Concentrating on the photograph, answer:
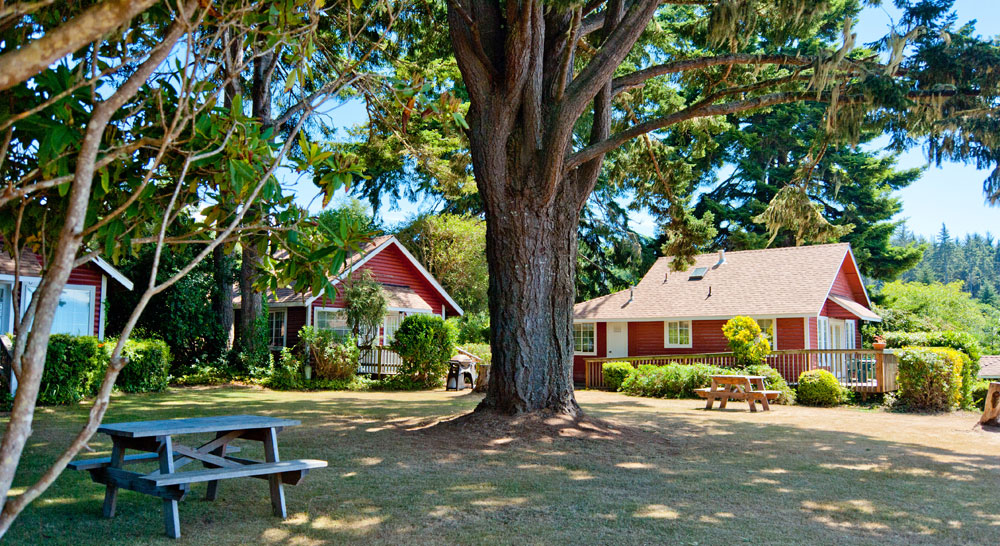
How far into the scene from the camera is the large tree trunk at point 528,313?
10.3 metres

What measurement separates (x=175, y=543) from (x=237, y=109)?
9.47 feet

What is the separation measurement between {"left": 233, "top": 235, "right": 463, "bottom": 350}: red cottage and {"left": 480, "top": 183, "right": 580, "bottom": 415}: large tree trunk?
14031mm

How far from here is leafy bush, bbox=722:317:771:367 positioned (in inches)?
814

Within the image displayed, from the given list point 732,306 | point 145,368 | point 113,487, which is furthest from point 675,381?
point 113,487

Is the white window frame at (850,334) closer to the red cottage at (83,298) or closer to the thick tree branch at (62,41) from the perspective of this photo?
the red cottage at (83,298)

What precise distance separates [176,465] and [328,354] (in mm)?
15804

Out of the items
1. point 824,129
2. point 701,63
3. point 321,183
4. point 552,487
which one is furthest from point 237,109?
point 824,129

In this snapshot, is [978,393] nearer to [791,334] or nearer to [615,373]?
[791,334]

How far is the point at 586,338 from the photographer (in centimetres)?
2859

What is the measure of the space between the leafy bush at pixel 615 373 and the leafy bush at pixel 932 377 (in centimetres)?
773

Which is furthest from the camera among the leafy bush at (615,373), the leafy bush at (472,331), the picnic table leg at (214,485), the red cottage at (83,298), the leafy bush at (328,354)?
the leafy bush at (472,331)

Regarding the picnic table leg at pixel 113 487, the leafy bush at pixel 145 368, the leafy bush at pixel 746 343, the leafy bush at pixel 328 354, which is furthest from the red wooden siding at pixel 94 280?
the leafy bush at pixel 746 343

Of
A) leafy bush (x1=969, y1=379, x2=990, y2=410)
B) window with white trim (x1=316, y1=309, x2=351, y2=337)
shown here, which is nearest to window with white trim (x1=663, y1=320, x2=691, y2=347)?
leafy bush (x1=969, y1=379, x2=990, y2=410)

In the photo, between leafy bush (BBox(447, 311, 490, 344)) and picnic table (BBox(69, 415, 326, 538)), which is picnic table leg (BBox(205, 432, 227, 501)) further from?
leafy bush (BBox(447, 311, 490, 344))
